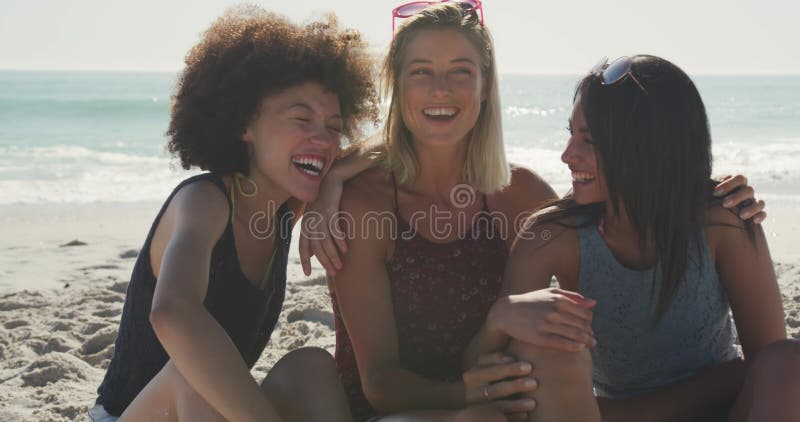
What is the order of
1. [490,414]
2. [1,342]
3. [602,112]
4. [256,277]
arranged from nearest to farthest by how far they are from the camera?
[490,414]
[602,112]
[256,277]
[1,342]

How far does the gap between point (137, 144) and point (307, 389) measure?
15.9 metres

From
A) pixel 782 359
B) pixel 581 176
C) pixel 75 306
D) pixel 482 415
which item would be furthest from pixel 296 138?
pixel 75 306

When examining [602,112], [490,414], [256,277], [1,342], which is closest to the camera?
[490,414]

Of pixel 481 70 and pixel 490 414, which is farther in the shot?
pixel 481 70

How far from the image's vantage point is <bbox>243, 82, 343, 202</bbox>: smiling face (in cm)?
321

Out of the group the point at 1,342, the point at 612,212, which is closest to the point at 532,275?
the point at 612,212

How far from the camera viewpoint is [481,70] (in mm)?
3416

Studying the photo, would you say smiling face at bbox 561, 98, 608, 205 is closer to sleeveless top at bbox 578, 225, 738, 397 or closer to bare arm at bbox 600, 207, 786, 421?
sleeveless top at bbox 578, 225, 738, 397

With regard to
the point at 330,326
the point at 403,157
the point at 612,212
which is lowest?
the point at 330,326

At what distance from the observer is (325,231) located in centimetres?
311

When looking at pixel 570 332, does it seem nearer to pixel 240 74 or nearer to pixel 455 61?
pixel 455 61

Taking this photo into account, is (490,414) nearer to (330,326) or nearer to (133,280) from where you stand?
(133,280)

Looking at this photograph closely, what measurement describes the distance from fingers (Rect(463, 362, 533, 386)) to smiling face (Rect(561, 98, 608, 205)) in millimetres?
721

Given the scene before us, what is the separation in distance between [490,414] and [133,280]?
4.50 feet
